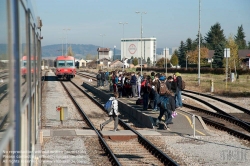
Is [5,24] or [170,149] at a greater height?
[5,24]

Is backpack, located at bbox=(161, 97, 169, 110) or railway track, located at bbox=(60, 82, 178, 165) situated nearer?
railway track, located at bbox=(60, 82, 178, 165)

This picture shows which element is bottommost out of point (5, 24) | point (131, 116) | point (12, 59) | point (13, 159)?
point (131, 116)

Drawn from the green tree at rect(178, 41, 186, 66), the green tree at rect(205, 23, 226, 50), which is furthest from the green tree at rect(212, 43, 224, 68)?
the green tree at rect(205, 23, 226, 50)

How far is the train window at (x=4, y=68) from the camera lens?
142 inches

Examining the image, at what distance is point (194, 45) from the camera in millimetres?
158875

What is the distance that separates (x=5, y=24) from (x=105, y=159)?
954 centimetres

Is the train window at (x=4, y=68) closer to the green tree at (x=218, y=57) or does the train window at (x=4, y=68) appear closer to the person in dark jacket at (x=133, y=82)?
the person in dark jacket at (x=133, y=82)

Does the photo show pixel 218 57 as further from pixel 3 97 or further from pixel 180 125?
pixel 3 97

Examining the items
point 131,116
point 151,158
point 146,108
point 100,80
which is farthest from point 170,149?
point 100,80

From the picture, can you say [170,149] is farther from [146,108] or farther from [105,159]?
[146,108]

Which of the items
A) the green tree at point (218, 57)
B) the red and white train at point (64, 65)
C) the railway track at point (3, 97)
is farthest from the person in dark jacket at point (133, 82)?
the green tree at point (218, 57)

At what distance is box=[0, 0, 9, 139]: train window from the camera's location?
11.8 ft

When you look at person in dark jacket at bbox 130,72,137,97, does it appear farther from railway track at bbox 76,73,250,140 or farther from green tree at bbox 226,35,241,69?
green tree at bbox 226,35,241,69

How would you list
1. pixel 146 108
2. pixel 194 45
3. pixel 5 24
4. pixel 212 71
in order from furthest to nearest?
pixel 194 45, pixel 212 71, pixel 146 108, pixel 5 24
